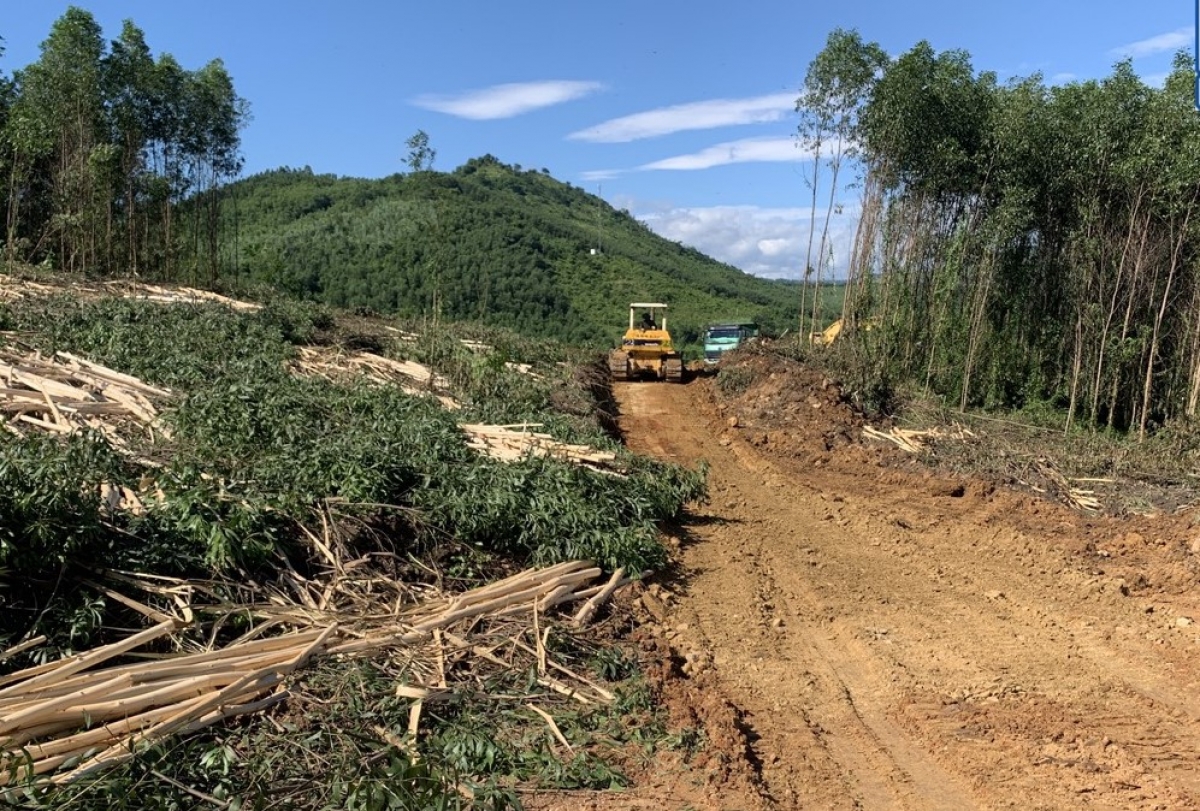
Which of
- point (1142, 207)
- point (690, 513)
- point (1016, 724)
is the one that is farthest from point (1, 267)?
point (1142, 207)

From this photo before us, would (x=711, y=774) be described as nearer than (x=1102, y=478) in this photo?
Yes

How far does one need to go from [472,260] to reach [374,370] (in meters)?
37.4

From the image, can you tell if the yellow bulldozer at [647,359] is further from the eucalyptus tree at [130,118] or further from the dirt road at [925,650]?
the eucalyptus tree at [130,118]

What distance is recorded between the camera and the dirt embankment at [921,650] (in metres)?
4.03

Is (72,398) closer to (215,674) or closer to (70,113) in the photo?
(215,674)

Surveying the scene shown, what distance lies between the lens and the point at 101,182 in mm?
17094

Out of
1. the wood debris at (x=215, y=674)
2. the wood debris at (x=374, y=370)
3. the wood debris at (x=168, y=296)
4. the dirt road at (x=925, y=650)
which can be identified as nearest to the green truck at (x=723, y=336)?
the wood debris at (x=374, y=370)

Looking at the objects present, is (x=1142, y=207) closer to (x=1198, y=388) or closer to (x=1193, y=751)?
(x=1198, y=388)

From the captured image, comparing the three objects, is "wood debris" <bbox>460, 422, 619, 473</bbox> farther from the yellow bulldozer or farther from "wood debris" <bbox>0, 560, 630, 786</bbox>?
the yellow bulldozer

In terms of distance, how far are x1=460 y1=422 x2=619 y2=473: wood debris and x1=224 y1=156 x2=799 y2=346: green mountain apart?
21.9 metres

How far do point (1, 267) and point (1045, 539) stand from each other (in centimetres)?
1537

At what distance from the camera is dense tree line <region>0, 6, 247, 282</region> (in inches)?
659

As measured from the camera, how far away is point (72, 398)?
6.86m

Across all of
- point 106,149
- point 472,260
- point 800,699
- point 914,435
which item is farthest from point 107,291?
point 472,260
